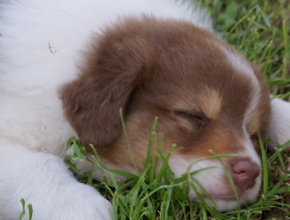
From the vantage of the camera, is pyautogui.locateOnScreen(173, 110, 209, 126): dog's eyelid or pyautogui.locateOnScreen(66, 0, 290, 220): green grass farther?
pyautogui.locateOnScreen(173, 110, 209, 126): dog's eyelid

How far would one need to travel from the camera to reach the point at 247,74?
12.2 ft

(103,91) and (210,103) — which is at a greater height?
(210,103)

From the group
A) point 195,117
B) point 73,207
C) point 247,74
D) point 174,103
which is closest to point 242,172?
point 195,117

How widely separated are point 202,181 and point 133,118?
2.12 feet

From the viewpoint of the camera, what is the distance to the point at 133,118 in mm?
3598

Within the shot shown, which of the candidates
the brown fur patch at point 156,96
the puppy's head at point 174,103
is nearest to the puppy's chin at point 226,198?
the puppy's head at point 174,103

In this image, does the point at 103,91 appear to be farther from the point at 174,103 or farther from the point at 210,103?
the point at 210,103

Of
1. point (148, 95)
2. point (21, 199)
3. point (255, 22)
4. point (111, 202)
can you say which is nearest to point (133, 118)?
point (148, 95)

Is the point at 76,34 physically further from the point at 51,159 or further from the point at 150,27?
the point at 51,159

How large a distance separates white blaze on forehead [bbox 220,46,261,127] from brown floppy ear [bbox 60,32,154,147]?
59 cm

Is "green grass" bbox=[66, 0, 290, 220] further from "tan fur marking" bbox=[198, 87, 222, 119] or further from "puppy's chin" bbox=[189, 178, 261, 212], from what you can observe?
"tan fur marking" bbox=[198, 87, 222, 119]

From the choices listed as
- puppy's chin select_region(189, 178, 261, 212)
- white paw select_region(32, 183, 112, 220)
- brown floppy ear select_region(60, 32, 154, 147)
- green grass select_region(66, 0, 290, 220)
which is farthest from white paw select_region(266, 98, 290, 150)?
white paw select_region(32, 183, 112, 220)

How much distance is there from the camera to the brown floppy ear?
11.2 ft

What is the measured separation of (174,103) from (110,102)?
0.45 metres
